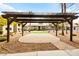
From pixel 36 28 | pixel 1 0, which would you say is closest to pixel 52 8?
pixel 1 0

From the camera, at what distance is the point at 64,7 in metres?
10.3

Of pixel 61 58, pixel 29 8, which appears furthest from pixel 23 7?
pixel 61 58

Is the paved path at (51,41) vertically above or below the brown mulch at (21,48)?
above

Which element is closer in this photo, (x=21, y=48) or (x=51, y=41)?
(x=21, y=48)

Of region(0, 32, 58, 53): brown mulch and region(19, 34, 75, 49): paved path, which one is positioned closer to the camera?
region(0, 32, 58, 53): brown mulch

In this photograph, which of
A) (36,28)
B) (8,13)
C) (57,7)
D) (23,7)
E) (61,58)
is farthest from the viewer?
(36,28)

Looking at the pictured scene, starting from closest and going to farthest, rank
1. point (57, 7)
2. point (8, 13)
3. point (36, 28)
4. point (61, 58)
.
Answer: point (61, 58)
point (8, 13)
point (57, 7)
point (36, 28)

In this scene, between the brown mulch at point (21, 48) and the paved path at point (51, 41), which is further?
the paved path at point (51, 41)

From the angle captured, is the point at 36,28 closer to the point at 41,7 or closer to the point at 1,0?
the point at 41,7

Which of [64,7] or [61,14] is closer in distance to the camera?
[61,14]

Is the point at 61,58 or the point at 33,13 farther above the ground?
the point at 33,13

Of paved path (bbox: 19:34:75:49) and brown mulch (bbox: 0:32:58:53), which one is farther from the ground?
paved path (bbox: 19:34:75:49)

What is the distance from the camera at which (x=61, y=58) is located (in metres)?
4.92

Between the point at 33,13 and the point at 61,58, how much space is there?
13.0 feet
